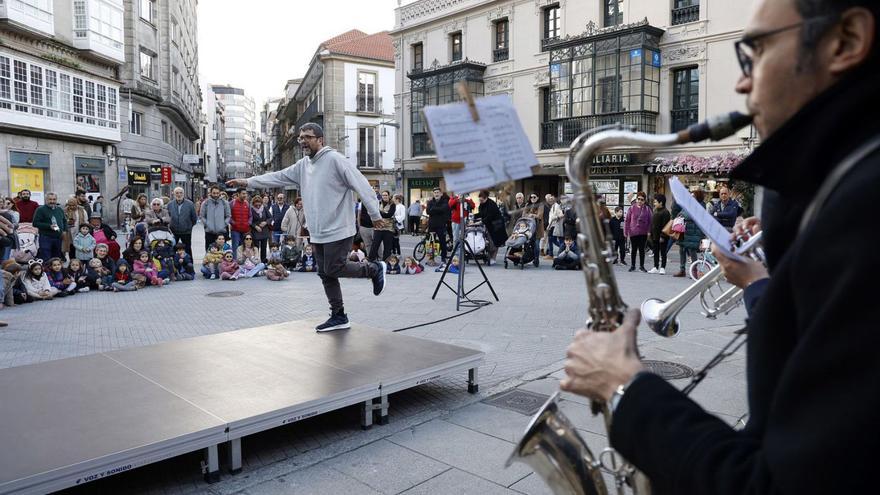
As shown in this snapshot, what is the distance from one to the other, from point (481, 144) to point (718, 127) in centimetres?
58

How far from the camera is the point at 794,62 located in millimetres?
1066

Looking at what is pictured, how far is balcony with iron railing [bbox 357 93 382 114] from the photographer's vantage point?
42675mm

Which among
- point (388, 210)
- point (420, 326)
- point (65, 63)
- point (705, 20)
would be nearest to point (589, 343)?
point (420, 326)

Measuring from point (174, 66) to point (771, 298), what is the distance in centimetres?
4604

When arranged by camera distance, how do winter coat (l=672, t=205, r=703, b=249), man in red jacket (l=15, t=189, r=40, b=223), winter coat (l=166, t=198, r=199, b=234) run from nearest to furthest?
1. winter coat (l=672, t=205, r=703, b=249)
2. man in red jacket (l=15, t=189, r=40, b=223)
3. winter coat (l=166, t=198, r=199, b=234)

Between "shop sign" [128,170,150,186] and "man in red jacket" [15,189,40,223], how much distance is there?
22630mm

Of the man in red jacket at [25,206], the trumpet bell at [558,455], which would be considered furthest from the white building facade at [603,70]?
the trumpet bell at [558,455]

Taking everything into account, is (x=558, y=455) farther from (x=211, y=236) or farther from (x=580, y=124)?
(x=580, y=124)

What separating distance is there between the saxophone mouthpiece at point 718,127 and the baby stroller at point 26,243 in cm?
1171

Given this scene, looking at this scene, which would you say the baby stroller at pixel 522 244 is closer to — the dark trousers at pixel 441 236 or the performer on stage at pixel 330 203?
the dark trousers at pixel 441 236

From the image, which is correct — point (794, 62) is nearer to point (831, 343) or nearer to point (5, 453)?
point (831, 343)

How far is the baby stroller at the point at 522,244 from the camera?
46.5ft

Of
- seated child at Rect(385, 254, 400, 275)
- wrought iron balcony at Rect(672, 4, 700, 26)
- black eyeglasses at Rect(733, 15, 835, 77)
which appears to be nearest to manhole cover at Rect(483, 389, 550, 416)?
black eyeglasses at Rect(733, 15, 835, 77)

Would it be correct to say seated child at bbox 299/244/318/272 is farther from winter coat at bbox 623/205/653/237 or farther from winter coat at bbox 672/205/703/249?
winter coat at bbox 672/205/703/249
